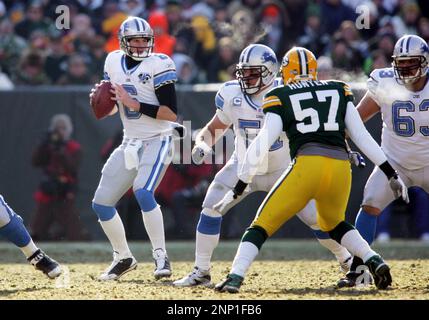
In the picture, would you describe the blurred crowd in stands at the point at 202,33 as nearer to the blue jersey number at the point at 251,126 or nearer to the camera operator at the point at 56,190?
the camera operator at the point at 56,190

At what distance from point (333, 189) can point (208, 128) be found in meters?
1.48

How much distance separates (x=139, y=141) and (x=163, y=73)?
574 millimetres

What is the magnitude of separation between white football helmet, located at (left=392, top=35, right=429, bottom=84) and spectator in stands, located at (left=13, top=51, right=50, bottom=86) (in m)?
5.98

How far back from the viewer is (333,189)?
6.00 meters

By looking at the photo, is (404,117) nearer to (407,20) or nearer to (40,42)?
(407,20)

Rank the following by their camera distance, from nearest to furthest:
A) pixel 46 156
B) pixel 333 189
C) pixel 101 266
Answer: pixel 333 189 < pixel 101 266 < pixel 46 156

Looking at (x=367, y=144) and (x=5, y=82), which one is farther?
(x=5, y=82)

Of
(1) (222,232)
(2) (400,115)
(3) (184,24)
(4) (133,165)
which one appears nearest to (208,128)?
(4) (133,165)

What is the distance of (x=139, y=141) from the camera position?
7434 mm

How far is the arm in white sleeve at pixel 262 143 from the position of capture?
5891mm

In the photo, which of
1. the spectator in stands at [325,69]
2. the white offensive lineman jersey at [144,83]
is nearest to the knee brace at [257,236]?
the white offensive lineman jersey at [144,83]

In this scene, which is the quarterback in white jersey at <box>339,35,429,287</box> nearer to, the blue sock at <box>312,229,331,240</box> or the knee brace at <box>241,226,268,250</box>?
the blue sock at <box>312,229,331,240</box>

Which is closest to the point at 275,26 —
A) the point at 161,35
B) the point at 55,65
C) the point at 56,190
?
the point at 161,35
